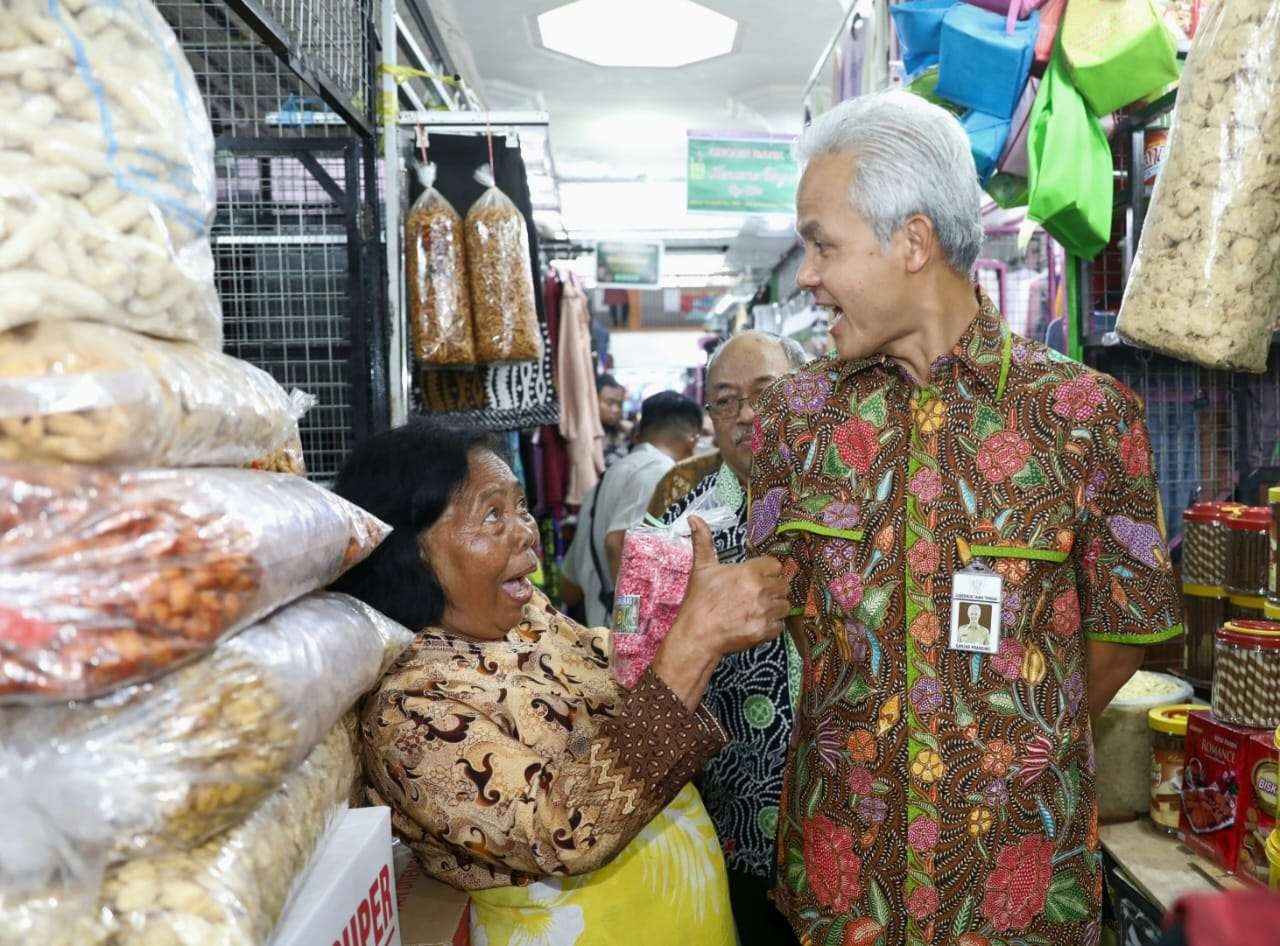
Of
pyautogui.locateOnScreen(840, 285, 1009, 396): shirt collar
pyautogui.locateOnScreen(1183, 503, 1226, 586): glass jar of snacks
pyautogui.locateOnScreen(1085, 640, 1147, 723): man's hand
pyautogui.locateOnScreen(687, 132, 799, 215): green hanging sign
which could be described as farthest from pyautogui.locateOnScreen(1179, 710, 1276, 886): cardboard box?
pyautogui.locateOnScreen(687, 132, 799, 215): green hanging sign

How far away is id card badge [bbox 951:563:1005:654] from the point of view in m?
1.60

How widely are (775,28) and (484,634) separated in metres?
5.34

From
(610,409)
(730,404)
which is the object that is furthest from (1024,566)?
(610,409)

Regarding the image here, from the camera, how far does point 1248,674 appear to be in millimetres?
1835

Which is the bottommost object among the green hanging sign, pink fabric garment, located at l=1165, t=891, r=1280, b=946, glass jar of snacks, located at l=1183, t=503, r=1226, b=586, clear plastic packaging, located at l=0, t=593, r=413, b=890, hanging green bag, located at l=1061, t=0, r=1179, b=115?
glass jar of snacks, located at l=1183, t=503, r=1226, b=586

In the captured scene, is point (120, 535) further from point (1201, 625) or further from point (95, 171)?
point (1201, 625)

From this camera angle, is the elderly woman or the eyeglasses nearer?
the elderly woman

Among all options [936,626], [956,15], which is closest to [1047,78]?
[956,15]

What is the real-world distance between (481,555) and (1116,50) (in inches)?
65.6

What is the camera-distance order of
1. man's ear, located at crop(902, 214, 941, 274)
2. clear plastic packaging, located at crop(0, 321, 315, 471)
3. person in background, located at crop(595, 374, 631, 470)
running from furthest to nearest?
person in background, located at crop(595, 374, 631, 470), man's ear, located at crop(902, 214, 941, 274), clear plastic packaging, located at crop(0, 321, 315, 471)

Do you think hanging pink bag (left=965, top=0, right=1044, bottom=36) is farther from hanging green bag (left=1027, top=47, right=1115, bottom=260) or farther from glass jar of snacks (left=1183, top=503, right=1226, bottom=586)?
glass jar of snacks (left=1183, top=503, right=1226, bottom=586)

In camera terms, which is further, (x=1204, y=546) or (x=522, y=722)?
(x=1204, y=546)

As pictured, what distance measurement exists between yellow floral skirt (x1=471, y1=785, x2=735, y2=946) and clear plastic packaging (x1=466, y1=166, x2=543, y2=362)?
178 centimetres

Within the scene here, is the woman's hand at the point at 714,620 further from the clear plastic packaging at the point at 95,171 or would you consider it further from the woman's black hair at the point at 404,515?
the clear plastic packaging at the point at 95,171
